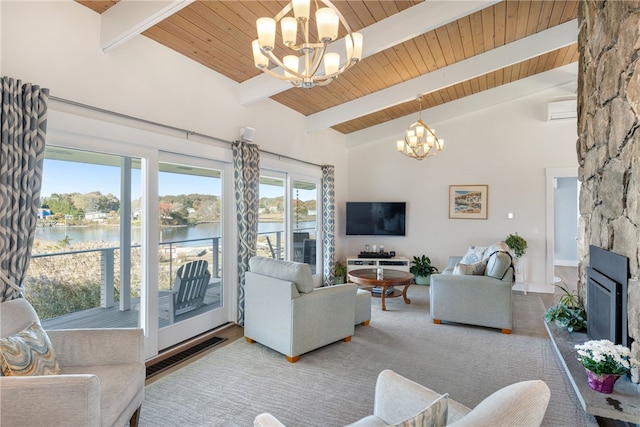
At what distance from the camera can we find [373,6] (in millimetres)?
3393

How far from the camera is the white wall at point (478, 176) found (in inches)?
245

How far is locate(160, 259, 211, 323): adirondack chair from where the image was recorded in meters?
3.68

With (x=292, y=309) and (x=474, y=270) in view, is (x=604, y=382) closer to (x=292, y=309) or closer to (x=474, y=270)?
(x=474, y=270)

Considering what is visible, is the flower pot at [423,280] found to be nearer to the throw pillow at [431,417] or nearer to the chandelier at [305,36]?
the chandelier at [305,36]

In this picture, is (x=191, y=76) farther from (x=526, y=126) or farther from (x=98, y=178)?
(x=526, y=126)

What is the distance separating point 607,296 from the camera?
271 cm

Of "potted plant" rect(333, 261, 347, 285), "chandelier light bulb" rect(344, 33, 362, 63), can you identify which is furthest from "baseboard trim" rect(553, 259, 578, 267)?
"chandelier light bulb" rect(344, 33, 362, 63)

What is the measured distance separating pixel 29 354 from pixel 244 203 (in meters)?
2.63

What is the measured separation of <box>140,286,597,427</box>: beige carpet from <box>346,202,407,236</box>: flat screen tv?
300 centimetres

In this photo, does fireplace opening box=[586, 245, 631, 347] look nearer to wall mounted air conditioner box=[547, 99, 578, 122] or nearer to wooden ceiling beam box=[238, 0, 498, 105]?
wooden ceiling beam box=[238, 0, 498, 105]

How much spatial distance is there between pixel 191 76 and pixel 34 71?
1498 mm

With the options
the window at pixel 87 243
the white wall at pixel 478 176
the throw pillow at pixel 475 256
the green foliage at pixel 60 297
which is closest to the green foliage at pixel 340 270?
the white wall at pixel 478 176

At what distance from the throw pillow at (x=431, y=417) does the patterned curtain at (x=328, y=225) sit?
5.58 metres

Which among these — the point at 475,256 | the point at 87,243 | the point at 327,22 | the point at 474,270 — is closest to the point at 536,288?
the point at 475,256
